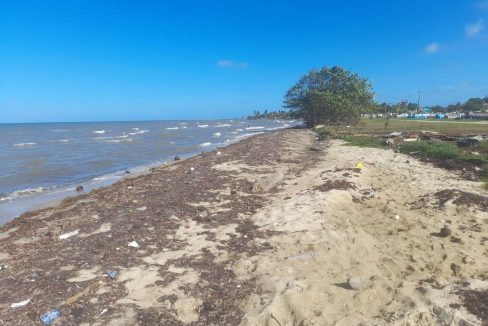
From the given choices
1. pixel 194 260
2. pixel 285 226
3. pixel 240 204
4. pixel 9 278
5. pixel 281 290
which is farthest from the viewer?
pixel 240 204

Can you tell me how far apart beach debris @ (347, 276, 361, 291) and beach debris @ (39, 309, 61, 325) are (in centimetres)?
347

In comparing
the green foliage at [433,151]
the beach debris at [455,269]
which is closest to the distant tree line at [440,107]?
the green foliage at [433,151]

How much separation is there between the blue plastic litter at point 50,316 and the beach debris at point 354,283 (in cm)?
347

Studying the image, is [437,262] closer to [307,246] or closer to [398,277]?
[398,277]

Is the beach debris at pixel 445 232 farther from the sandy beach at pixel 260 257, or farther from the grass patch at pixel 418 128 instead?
the grass patch at pixel 418 128

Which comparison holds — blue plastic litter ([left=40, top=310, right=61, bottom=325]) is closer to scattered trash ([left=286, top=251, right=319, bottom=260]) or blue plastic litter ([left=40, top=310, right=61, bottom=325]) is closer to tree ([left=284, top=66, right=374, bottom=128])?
scattered trash ([left=286, top=251, right=319, bottom=260])

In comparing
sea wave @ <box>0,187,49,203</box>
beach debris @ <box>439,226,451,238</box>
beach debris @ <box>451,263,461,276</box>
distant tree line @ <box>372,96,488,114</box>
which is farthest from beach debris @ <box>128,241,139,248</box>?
distant tree line @ <box>372,96,488,114</box>

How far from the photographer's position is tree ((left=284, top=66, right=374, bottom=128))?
45.0m

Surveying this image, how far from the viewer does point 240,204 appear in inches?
356

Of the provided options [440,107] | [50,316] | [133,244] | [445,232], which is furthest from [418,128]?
[440,107]

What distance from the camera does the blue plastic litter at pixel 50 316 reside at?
4094 mm

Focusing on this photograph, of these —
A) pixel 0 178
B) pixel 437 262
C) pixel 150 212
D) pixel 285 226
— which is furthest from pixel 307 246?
pixel 0 178

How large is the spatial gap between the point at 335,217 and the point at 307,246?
5.77 ft

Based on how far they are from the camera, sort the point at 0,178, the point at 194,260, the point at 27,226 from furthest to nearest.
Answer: the point at 0,178 < the point at 27,226 < the point at 194,260
